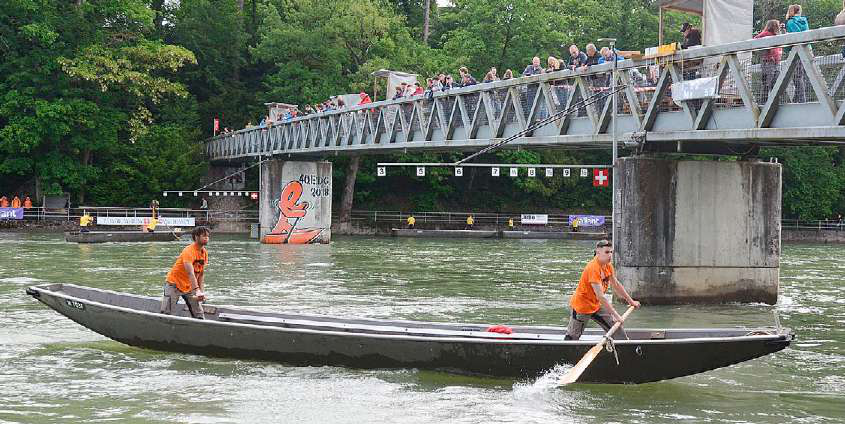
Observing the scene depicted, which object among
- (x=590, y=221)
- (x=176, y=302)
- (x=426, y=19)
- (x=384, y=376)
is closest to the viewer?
(x=384, y=376)

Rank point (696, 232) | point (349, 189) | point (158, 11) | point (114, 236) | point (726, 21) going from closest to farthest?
point (726, 21)
point (696, 232)
point (114, 236)
point (349, 189)
point (158, 11)

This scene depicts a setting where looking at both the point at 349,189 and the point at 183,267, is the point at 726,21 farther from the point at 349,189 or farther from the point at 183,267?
the point at 349,189

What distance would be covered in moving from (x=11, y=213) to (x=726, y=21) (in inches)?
1945

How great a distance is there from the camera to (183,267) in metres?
17.5

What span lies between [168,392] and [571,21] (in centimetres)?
7181

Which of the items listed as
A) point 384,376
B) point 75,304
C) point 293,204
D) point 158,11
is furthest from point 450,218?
point 384,376

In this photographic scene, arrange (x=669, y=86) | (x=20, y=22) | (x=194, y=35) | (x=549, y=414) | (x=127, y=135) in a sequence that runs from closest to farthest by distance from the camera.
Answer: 1. (x=549, y=414)
2. (x=669, y=86)
3. (x=20, y=22)
4. (x=127, y=135)
5. (x=194, y=35)

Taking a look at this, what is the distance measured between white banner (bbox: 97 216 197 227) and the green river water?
30.2 m

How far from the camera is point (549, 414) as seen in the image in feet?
46.3

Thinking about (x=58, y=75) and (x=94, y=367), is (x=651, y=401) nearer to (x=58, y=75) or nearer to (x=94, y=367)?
(x=94, y=367)

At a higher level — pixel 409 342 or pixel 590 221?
pixel 590 221

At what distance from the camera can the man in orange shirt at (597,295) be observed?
14570mm

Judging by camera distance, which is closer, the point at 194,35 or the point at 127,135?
the point at 127,135

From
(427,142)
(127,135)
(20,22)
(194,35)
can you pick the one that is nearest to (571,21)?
(194,35)
